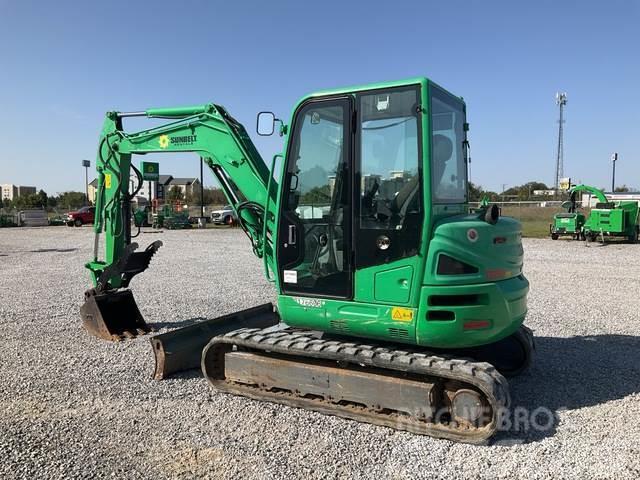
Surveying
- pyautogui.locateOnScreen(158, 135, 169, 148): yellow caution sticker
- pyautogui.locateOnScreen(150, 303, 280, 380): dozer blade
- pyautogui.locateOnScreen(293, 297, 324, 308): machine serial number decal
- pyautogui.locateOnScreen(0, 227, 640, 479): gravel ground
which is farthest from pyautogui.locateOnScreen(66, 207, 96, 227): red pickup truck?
pyautogui.locateOnScreen(293, 297, 324, 308): machine serial number decal

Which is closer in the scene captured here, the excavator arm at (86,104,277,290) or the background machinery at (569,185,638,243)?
the excavator arm at (86,104,277,290)

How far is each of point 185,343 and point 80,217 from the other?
3805 cm

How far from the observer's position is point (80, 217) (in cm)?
4003

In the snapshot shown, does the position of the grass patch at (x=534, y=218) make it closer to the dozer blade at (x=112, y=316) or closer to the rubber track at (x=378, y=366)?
the dozer blade at (x=112, y=316)

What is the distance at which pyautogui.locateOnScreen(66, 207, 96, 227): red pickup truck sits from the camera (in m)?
39.8

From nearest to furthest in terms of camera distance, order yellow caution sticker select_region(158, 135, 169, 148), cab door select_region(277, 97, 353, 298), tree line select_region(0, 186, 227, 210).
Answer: cab door select_region(277, 97, 353, 298) → yellow caution sticker select_region(158, 135, 169, 148) → tree line select_region(0, 186, 227, 210)

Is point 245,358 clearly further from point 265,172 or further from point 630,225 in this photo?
point 630,225

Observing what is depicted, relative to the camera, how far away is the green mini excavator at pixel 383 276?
461cm

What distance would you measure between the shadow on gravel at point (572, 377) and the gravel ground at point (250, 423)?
0.06ft

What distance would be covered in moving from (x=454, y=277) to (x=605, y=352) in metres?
3.68

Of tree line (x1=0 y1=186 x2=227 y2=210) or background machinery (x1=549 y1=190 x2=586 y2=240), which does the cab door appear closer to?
background machinery (x1=549 y1=190 x2=586 y2=240)

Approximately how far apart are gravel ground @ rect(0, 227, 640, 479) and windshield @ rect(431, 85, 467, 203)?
2.22 m

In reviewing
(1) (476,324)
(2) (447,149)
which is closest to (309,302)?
(1) (476,324)

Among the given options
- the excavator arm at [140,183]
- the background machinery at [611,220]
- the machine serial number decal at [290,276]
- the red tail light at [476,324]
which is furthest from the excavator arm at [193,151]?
the background machinery at [611,220]
